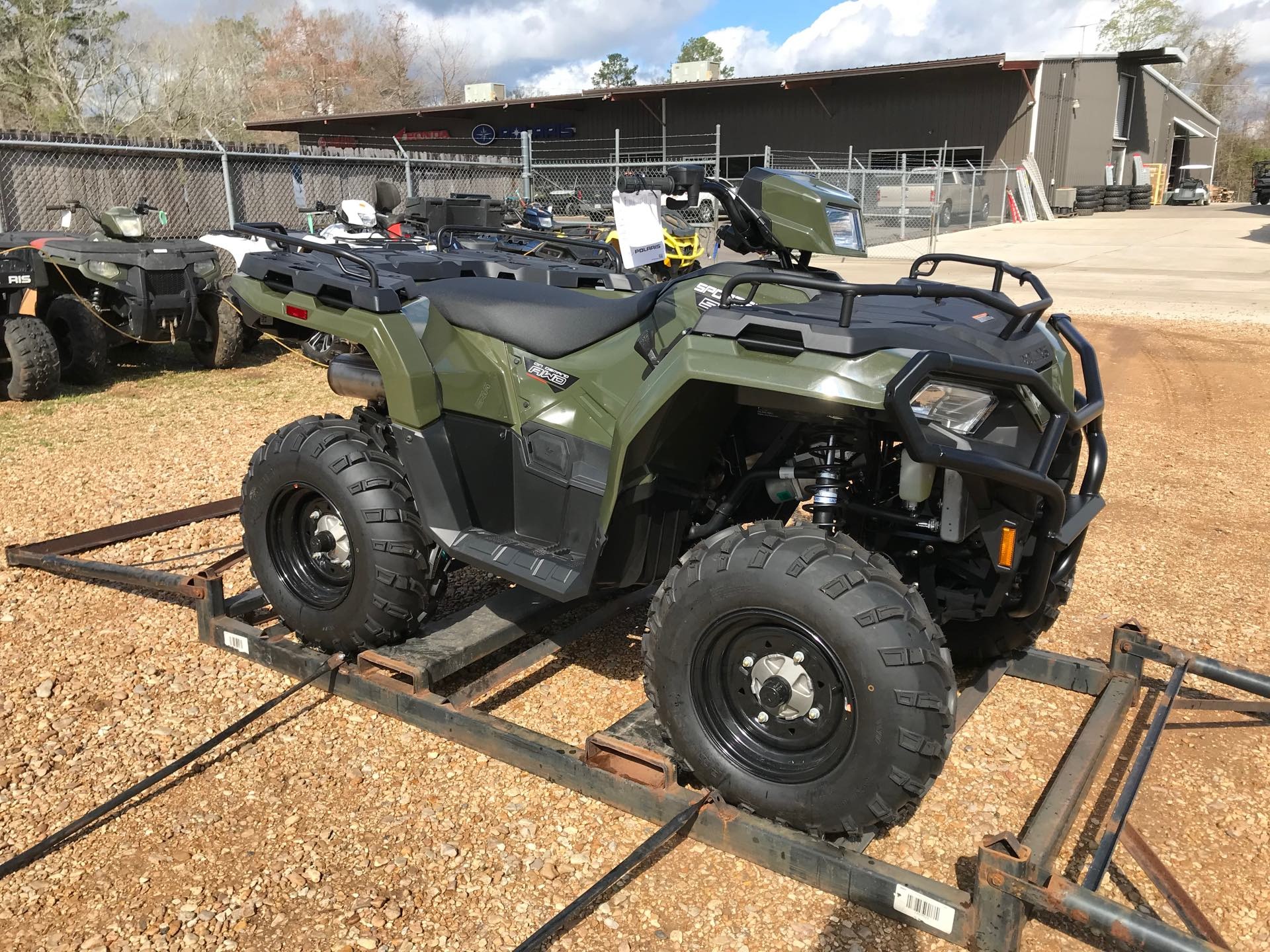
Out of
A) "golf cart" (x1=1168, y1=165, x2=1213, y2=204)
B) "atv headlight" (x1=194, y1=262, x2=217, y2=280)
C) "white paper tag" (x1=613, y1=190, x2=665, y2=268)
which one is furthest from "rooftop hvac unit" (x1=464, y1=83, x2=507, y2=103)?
"white paper tag" (x1=613, y1=190, x2=665, y2=268)

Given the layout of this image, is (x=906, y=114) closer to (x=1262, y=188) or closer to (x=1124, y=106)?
(x=1124, y=106)

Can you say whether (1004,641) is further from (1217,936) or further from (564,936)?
(564,936)

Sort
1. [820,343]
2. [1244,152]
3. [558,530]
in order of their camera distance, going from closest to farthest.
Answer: [820,343]
[558,530]
[1244,152]

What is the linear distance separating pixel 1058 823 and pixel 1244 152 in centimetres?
5607

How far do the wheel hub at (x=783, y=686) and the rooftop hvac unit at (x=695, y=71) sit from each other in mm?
36688

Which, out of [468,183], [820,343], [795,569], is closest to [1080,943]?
[795,569]

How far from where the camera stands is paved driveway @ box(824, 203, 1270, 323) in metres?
14.5

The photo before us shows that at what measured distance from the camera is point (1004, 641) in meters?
3.64

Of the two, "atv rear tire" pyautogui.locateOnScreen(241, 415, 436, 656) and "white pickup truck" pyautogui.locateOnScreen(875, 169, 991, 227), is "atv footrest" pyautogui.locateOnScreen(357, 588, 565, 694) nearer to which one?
"atv rear tire" pyautogui.locateOnScreen(241, 415, 436, 656)

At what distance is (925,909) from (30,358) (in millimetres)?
8390

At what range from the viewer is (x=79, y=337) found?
926cm

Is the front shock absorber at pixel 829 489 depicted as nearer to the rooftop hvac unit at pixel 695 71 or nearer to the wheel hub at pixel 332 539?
the wheel hub at pixel 332 539

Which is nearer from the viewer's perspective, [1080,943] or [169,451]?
[1080,943]

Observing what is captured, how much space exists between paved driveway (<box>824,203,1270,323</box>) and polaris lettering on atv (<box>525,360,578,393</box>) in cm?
1221
